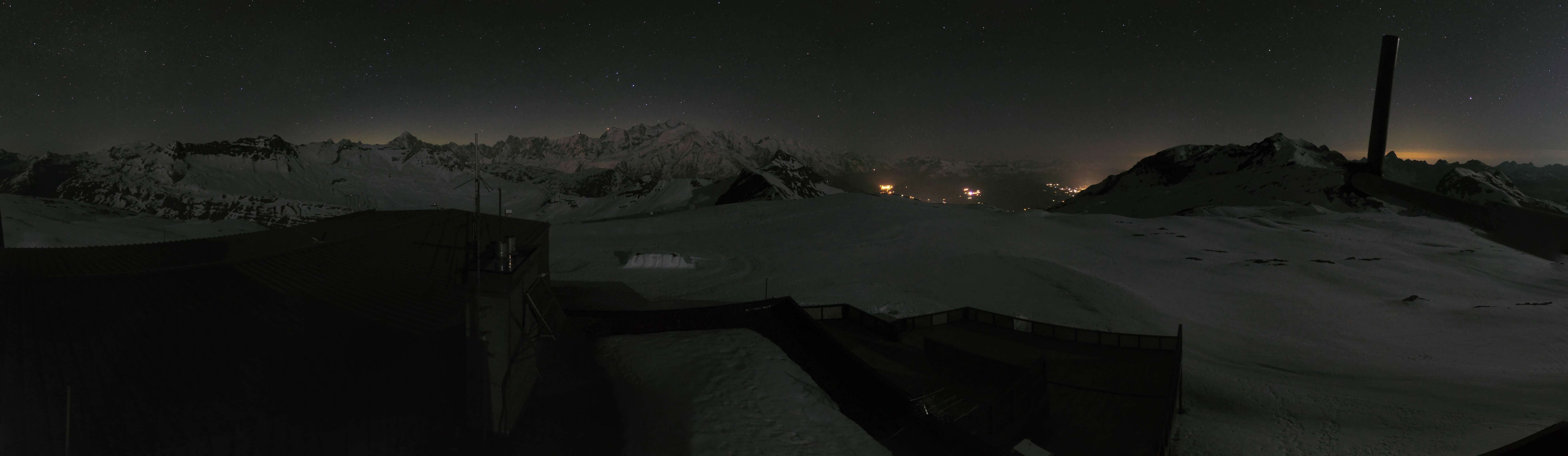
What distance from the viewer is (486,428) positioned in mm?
11961

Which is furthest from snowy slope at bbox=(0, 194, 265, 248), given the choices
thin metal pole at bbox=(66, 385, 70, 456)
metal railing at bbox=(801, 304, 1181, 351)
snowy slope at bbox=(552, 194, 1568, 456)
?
metal railing at bbox=(801, 304, 1181, 351)

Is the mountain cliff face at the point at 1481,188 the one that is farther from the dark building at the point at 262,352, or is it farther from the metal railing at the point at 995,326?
the dark building at the point at 262,352

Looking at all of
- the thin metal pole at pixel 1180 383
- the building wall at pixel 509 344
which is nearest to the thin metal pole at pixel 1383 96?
the building wall at pixel 509 344

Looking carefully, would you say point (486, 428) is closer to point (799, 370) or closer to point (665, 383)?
point (665, 383)

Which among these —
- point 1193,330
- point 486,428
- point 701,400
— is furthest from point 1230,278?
point 486,428

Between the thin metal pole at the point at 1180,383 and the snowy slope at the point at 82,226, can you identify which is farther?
the snowy slope at the point at 82,226

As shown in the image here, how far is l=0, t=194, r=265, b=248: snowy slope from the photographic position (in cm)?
10769

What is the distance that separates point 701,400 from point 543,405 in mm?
3362

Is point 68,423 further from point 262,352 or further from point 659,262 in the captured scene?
point 659,262

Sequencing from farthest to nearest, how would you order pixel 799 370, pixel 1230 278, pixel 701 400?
pixel 1230 278 < pixel 799 370 < pixel 701 400

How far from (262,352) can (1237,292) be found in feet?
188

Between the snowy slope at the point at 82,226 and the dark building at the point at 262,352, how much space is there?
260 ft

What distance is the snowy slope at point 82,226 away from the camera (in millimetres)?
107688

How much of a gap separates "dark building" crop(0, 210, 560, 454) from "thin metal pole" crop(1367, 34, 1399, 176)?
12.2 m
